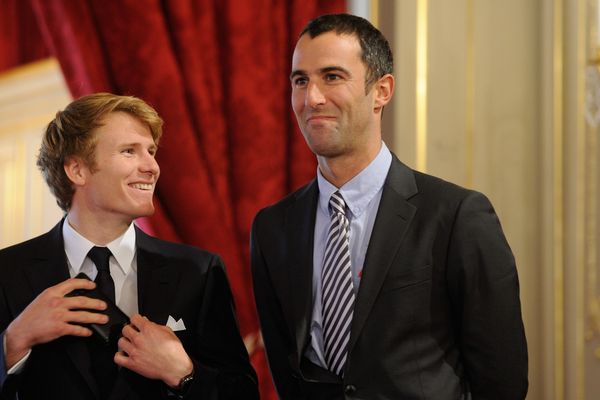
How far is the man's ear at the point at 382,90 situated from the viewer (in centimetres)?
200

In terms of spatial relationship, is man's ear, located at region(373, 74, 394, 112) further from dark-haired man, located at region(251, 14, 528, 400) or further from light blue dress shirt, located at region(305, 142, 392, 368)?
light blue dress shirt, located at region(305, 142, 392, 368)

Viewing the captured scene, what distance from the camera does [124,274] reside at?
202 cm

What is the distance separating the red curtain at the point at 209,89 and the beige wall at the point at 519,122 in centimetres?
38

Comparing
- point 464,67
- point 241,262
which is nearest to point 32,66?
point 241,262

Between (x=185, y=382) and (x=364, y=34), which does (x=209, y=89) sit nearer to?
(x=364, y=34)

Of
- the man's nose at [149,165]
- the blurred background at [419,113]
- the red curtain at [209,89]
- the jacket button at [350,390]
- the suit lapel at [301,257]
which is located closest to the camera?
the jacket button at [350,390]

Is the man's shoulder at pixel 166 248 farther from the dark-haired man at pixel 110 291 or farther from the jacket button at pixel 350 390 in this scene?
the jacket button at pixel 350 390

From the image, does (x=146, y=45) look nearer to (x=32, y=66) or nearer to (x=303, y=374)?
(x=32, y=66)

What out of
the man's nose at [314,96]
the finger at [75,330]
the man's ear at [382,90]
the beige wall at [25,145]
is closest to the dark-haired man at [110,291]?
the finger at [75,330]

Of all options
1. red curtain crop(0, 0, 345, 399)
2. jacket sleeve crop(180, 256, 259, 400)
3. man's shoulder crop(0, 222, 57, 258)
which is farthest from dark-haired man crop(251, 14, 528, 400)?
red curtain crop(0, 0, 345, 399)

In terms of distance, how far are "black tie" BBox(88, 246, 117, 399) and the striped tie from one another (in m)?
0.48

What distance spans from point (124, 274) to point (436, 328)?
0.74 m

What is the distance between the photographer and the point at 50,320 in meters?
1.82

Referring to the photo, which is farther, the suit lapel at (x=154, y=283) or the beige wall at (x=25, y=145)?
the beige wall at (x=25, y=145)
